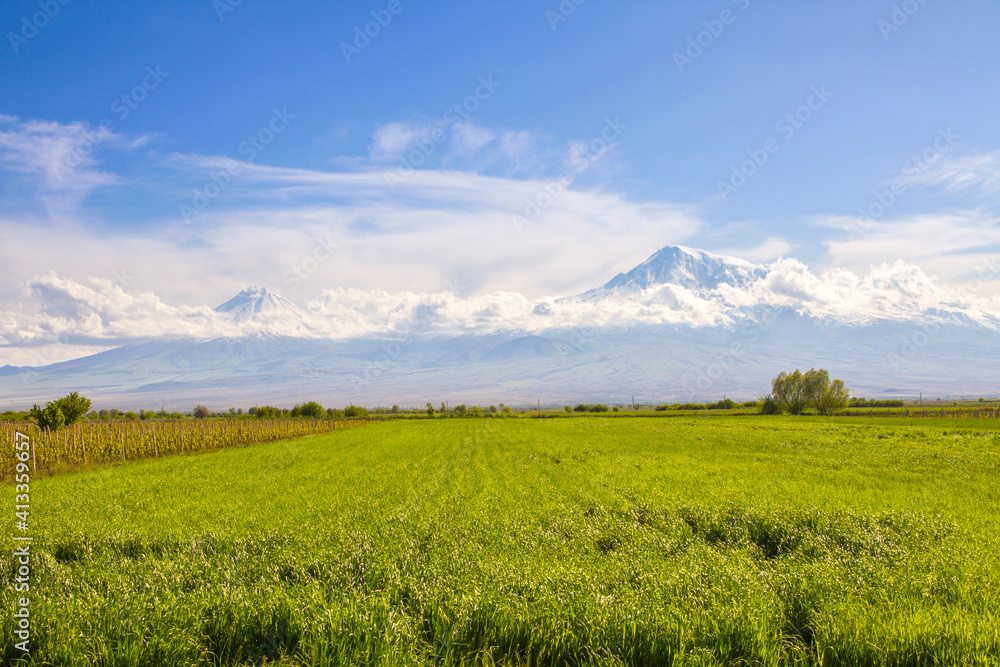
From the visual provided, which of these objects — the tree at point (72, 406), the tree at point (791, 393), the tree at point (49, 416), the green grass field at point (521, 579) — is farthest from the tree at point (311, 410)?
the tree at point (791, 393)

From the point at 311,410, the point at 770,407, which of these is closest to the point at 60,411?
the point at 311,410

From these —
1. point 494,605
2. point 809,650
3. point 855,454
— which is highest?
point 494,605

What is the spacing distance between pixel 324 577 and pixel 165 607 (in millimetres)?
2034

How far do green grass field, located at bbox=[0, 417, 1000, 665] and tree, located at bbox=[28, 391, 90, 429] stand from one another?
26729 millimetres

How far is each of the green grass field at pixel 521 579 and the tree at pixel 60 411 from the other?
26.7 meters

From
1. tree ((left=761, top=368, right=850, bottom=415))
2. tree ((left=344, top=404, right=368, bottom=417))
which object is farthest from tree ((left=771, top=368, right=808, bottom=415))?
tree ((left=344, top=404, right=368, bottom=417))

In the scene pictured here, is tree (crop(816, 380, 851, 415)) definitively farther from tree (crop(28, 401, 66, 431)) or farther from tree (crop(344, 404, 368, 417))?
tree (crop(28, 401, 66, 431))

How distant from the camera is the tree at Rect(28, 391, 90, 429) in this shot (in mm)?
34125

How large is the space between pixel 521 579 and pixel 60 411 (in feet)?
143

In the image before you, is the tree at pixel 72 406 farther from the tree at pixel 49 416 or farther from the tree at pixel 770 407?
the tree at pixel 770 407

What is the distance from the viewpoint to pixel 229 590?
5.45 metres

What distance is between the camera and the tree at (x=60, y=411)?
34125mm

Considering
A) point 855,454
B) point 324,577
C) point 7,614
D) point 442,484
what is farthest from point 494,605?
point 855,454

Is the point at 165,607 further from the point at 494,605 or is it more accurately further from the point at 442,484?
the point at 442,484
